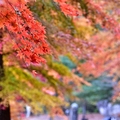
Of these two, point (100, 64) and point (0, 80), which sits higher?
point (100, 64)

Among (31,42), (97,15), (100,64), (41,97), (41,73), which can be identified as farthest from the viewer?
(100,64)

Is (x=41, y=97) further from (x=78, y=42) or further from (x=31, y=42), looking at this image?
(x=31, y=42)

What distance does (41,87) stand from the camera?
326 inches

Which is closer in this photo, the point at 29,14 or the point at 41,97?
the point at 29,14

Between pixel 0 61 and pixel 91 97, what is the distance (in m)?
13.4

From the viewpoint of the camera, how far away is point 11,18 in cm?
293

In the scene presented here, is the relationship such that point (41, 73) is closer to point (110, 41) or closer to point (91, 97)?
point (110, 41)

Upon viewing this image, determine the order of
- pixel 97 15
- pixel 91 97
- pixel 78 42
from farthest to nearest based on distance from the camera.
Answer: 1. pixel 91 97
2. pixel 78 42
3. pixel 97 15

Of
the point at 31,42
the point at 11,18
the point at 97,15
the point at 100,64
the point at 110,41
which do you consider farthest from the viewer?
the point at 100,64

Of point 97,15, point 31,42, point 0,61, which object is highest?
point 97,15

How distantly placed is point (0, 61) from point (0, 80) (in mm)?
434

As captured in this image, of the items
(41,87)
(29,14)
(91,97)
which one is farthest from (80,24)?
(91,97)

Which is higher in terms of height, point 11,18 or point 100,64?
point 100,64

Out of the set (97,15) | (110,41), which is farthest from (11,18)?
(110,41)
